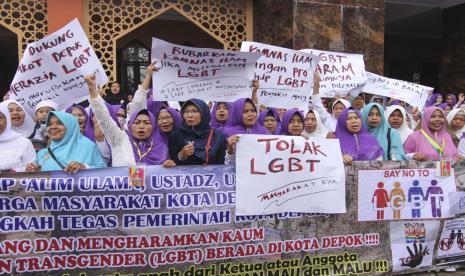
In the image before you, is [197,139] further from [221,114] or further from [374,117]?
[374,117]

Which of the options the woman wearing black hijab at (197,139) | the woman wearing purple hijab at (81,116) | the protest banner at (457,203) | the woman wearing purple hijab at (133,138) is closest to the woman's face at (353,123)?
the protest banner at (457,203)

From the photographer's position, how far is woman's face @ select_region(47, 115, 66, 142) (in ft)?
10.9

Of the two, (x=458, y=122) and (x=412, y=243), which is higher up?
(x=458, y=122)

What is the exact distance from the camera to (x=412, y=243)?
12.8 ft

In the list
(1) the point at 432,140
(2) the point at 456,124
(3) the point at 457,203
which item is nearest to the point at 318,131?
(1) the point at 432,140

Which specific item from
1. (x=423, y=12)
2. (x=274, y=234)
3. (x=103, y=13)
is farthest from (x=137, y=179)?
(x=423, y=12)

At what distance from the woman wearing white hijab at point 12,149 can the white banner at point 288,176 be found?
1571 mm

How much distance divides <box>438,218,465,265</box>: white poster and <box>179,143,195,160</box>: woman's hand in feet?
7.45

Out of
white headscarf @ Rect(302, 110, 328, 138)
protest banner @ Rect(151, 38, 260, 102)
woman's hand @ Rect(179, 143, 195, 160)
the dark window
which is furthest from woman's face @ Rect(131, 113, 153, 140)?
the dark window

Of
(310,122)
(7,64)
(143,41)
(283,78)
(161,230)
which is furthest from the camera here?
(7,64)

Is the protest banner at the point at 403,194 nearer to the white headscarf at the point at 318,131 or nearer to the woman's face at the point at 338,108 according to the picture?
the white headscarf at the point at 318,131

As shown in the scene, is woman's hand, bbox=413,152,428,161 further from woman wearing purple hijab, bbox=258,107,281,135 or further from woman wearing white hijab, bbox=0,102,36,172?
woman wearing white hijab, bbox=0,102,36,172

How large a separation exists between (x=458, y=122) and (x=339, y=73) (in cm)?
190

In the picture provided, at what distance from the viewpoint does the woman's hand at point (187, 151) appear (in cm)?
337
